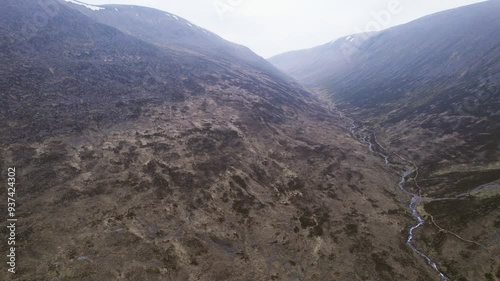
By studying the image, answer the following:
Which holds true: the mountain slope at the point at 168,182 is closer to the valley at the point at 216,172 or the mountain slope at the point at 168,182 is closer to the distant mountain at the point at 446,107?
the valley at the point at 216,172

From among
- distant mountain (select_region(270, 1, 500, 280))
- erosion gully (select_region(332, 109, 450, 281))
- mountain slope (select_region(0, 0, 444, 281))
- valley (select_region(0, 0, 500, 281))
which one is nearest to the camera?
mountain slope (select_region(0, 0, 444, 281))

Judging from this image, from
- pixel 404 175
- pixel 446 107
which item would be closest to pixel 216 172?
pixel 404 175

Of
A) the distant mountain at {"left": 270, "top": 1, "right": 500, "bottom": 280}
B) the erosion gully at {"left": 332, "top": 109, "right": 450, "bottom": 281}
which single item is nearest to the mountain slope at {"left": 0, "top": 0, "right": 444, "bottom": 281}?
the erosion gully at {"left": 332, "top": 109, "right": 450, "bottom": 281}

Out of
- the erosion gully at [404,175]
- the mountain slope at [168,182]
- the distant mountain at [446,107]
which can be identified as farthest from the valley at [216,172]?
the distant mountain at [446,107]

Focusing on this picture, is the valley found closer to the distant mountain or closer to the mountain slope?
the mountain slope

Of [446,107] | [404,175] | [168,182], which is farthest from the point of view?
[446,107]

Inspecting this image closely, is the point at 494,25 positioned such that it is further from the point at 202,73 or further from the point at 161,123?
the point at 161,123

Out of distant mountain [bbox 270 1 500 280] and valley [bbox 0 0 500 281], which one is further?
distant mountain [bbox 270 1 500 280]

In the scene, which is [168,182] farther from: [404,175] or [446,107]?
[446,107]
